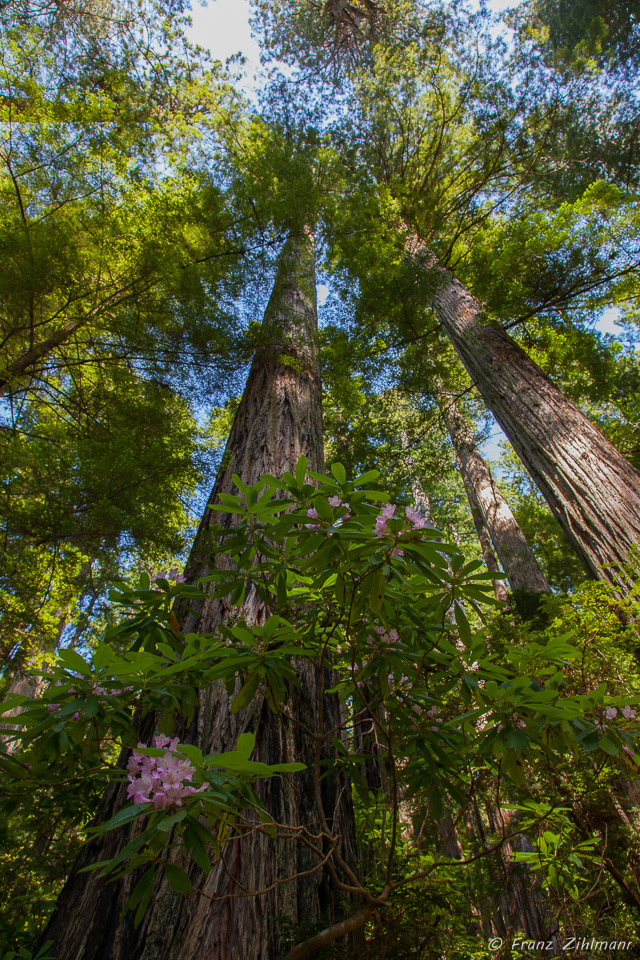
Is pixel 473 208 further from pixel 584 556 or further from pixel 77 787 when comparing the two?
pixel 77 787

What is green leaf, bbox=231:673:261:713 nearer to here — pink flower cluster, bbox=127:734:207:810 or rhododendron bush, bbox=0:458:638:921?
rhododendron bush, bbox=0:458:638:921

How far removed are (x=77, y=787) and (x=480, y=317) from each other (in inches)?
205

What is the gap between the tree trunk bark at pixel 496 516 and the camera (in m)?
6.30

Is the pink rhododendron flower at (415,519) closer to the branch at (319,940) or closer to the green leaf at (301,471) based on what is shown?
the green leaf at (301,471)

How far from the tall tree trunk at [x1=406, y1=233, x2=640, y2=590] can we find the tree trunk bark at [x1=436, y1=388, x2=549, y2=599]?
1.14 m

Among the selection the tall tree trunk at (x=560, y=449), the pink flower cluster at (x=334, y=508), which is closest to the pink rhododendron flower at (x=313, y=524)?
the pink flower cluster at (x=334, y=508)

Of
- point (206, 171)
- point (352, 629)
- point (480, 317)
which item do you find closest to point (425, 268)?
point (480, 317)

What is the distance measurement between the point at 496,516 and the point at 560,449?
4.59 m

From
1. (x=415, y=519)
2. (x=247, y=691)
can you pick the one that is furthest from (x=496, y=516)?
(x=247, y=691)

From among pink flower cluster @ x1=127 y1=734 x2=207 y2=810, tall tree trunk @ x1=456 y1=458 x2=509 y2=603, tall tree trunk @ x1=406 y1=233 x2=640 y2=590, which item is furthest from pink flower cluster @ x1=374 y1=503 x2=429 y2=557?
tall tree trunk @ x1=456 y1=458 x2=509 y2=603

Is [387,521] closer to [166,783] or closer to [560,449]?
[166,783]

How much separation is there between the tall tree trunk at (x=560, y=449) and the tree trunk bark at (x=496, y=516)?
1.14 m

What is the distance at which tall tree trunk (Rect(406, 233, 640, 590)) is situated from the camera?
3.19 m

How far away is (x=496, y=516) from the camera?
8.06 meters
